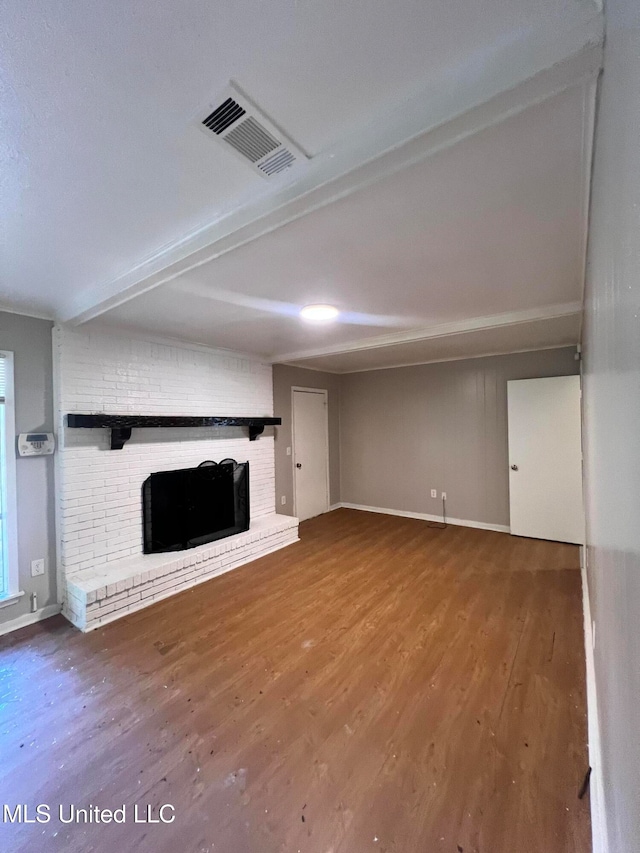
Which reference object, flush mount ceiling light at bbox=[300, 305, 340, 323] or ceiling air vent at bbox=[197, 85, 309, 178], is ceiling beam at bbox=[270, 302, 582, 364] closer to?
flush mount ceiling light at bbox=[300, 305, 340, 323]

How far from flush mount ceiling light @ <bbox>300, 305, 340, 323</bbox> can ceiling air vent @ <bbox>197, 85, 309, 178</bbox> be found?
140 cm

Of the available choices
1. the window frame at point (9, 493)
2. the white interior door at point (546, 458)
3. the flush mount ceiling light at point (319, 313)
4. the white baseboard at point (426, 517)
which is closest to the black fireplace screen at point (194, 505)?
the window frame at point (9, 493)

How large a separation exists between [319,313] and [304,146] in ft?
5.29

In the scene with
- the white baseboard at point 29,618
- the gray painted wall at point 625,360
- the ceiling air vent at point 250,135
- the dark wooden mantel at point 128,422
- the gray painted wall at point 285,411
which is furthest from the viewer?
the gray painted wall at point 285,411

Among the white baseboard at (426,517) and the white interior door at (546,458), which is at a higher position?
the white interior door at (546,458)

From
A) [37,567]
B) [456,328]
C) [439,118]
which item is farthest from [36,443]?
[456,328]

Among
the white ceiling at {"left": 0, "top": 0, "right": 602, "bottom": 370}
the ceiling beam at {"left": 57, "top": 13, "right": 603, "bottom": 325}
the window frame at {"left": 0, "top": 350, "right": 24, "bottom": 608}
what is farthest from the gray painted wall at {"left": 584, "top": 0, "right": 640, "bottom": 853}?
the window frame at {"left": 0, "top": 350, "right": 24, "bottom": 608}

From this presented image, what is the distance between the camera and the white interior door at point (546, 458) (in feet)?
12.7

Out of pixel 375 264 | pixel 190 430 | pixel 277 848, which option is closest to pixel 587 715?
pixel 277 848

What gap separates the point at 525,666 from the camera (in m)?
2.07

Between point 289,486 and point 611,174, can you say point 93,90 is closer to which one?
point 611,174

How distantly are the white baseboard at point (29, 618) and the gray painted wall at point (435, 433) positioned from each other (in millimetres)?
4169

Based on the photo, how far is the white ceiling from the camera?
80 centimetres

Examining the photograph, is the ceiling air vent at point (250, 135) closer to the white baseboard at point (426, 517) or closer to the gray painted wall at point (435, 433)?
the gray painted wall at point (435, 433)
